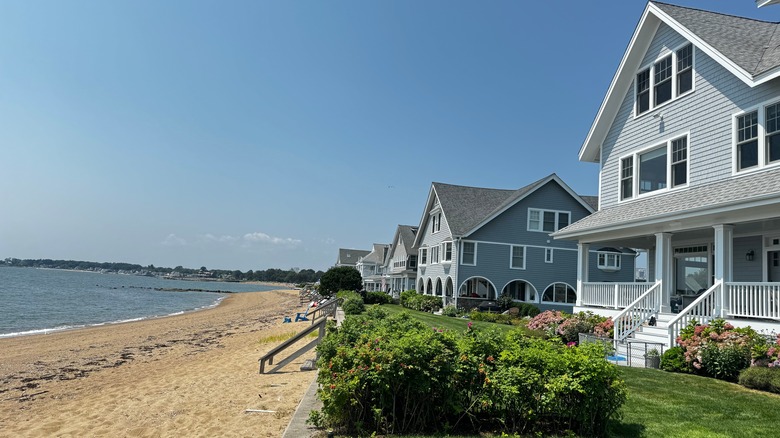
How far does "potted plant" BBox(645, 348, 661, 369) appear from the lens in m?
12.0

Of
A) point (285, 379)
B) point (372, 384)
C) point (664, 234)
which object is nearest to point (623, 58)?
point (664, 234)

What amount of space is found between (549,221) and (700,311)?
22.2 meters

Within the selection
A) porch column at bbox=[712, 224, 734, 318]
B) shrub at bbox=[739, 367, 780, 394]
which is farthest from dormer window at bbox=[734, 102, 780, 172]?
shrub at bbox=[739, 367, 780, 394]

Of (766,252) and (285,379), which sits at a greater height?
(766,252)

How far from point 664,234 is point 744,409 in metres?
7.88

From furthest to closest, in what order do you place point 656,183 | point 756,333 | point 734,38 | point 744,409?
1. point 656,183
2. point 734,38
3. point 756,333
4. point 744,409

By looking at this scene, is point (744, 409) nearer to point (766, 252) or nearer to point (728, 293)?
point (728, 293)

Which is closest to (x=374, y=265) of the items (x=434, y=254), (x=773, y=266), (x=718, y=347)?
(x=434, y=254)

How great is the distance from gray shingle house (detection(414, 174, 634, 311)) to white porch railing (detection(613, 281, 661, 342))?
60.3 feet

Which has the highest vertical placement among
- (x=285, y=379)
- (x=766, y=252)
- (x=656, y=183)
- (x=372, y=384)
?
(x=656, y=183)

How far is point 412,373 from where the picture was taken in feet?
19.4

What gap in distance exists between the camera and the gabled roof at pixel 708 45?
13266 mm

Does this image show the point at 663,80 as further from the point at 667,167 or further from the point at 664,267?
the point at 664,267

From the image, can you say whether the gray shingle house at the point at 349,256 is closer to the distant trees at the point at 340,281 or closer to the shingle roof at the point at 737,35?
the distant trees at the point at 340,281
